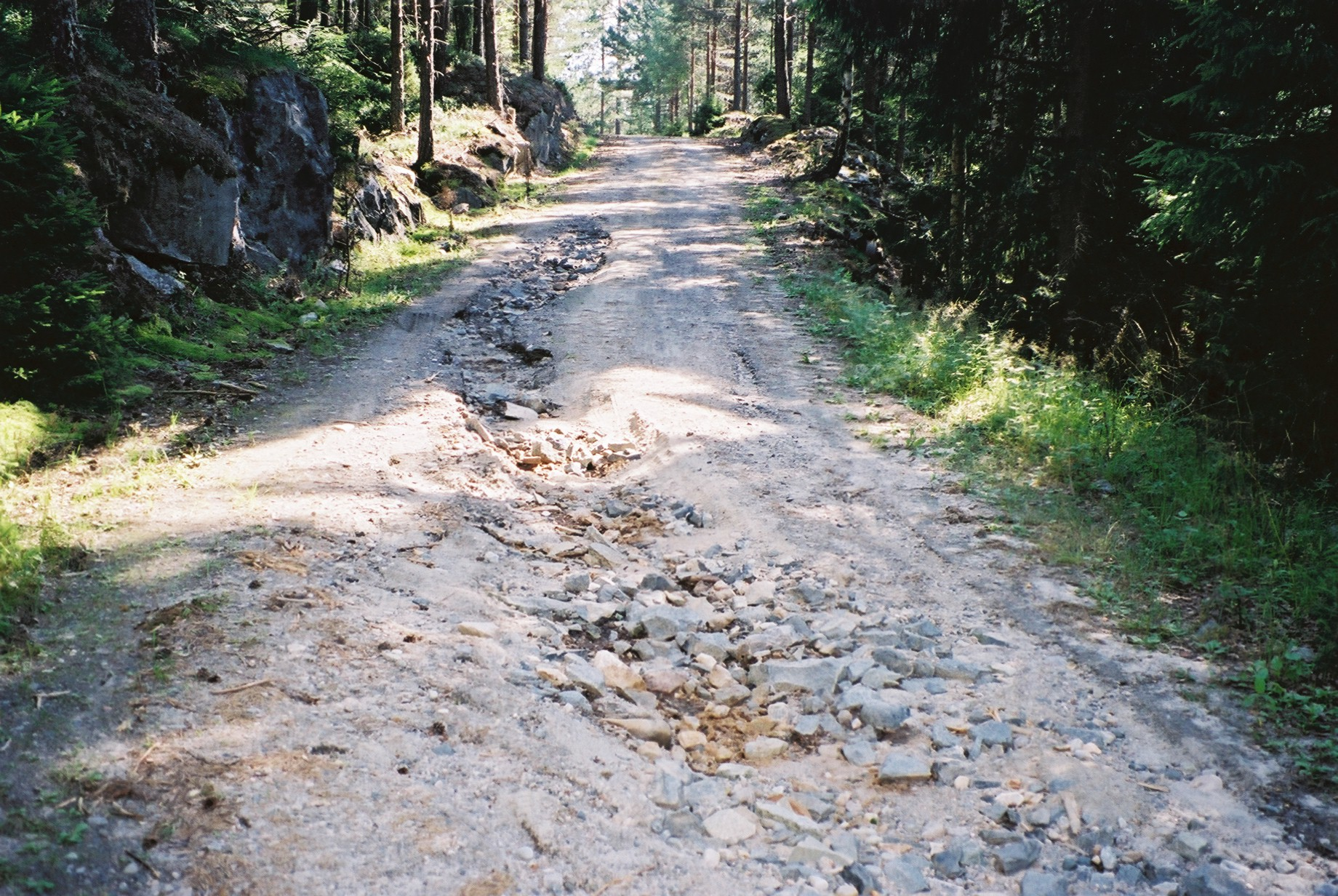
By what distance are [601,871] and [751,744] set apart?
1.26 meters

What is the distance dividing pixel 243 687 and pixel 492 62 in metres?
29.2

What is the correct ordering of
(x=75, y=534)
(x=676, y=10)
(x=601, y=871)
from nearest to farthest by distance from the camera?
(x=601, y=871) < (x=75, y=534) < (x=676, y=10)

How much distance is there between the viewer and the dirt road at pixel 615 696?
3455mm

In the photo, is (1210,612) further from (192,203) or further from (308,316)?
(192,203)

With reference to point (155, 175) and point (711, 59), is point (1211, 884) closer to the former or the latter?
point (155, 175)

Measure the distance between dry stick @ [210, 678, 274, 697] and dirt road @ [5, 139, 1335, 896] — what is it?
0.03 feet

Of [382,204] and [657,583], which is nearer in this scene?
[657,583]

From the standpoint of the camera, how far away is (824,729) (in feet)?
15.1

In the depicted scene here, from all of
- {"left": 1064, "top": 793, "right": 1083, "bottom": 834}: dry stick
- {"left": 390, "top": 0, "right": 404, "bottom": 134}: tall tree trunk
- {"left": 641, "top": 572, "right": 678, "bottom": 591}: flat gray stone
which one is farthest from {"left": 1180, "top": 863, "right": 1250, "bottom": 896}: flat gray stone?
{"left": 390, "top": 0, "right": 404, "bottom": 134}: tall tree trunk

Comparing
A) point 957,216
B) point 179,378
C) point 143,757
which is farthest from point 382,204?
point 143,757

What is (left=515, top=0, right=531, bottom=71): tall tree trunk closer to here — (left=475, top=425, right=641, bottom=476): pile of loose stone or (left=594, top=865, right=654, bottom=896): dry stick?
Result: (left=475, top=425, right=641, bottom=476): pile of loose stone

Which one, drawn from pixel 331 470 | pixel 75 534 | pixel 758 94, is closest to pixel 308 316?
pixel 331 470

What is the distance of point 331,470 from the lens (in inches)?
282

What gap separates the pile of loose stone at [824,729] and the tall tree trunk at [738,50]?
50761 mm
